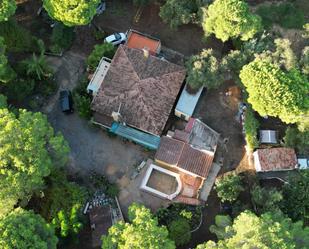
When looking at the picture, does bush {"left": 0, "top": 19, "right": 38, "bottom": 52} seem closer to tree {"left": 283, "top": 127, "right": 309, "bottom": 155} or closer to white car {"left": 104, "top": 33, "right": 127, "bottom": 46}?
white car {"left": 104, "top": 33, "right": 127, "bottom": 46}

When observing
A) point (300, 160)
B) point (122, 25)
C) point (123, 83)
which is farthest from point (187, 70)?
point (300, 160)

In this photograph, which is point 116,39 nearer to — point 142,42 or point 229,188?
point 142,42

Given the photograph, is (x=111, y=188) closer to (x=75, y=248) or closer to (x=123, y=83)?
(x=75, y=248)

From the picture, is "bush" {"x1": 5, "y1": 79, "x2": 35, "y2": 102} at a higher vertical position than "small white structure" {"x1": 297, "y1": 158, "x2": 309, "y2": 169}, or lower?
lower

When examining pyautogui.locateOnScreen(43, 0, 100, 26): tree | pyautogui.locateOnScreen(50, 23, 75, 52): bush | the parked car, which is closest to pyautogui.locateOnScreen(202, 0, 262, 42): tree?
pyautogui.locateOnScreen(43, 0, 100, 26): tree

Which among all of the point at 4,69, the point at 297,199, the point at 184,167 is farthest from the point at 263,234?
the point at 4,69

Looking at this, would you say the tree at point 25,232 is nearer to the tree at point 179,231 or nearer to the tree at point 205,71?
the tree at point 179,231
